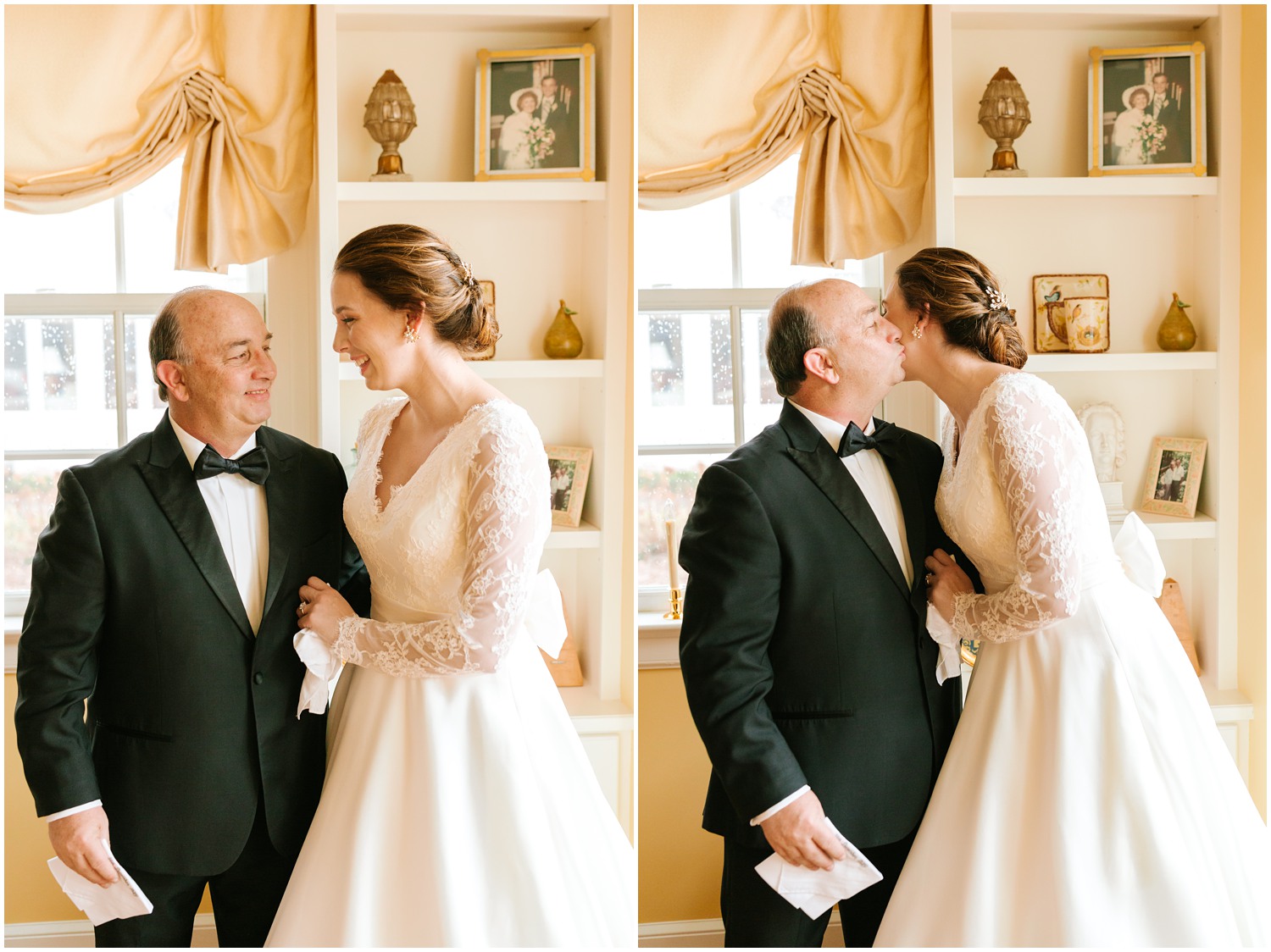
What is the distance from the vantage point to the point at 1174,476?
2.35 metres

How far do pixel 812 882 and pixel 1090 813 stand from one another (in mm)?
529

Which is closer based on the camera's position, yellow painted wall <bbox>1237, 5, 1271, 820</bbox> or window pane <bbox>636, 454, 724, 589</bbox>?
yellow painted wall <bbox>1237, 5, 1271, 820</bbox>

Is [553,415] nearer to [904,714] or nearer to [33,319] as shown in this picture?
[904,714]

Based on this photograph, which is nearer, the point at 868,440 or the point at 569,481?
the point at 868,440

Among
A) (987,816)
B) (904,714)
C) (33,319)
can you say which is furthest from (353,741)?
(33,319)

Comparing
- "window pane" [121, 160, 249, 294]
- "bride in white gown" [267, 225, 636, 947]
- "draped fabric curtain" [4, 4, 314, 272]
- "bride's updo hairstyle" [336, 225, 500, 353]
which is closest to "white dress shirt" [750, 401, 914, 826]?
"bride in white gown" [267, 225, 636, 947]

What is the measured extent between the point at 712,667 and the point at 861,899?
63 centimetres

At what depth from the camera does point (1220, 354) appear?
90.0 inches

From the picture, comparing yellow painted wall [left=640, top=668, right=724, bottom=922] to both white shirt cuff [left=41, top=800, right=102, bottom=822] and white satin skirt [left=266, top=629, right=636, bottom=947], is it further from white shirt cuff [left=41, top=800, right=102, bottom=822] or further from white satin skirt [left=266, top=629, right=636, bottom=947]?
white shirt cuff [left=41, top=800, right=102, bottom=822]

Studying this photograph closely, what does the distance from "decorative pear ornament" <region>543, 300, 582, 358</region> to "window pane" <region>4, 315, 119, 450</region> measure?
1.22 metres

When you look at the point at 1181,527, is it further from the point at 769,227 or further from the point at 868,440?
the point at 769,227

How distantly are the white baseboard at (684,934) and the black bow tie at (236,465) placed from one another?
1.60 m

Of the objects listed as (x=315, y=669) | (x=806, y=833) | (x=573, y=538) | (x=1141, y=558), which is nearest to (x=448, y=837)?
(x=315, y=669)

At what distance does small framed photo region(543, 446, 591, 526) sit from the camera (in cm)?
248
